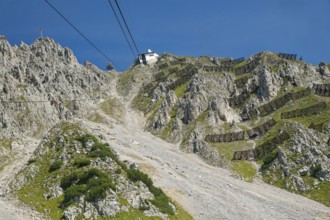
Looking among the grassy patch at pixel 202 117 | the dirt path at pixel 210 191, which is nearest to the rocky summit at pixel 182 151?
the dirt path at pixel 210 191

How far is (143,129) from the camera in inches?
6703

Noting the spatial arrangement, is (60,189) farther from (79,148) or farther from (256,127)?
(256,127)

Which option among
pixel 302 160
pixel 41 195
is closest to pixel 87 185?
pixel 41 195

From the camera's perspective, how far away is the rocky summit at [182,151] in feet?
190

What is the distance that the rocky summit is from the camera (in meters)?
57.9

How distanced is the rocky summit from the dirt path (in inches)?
10.5

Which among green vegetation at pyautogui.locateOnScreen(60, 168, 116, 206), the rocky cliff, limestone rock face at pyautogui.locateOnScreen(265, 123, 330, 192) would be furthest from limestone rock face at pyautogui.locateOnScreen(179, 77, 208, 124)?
green vegetation at pyautogui.locateOnScreen(60, 168, 116, 206)

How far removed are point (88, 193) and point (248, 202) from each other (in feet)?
→ 121

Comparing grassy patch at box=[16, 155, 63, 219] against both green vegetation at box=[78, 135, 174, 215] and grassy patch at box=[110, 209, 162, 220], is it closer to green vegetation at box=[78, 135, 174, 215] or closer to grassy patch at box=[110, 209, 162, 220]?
green vegetation at box=[78, 135, 174, 215]

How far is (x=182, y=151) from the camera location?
132500 millimetres

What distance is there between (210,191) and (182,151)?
49.1m

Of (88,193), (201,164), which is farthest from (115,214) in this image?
(201,164)

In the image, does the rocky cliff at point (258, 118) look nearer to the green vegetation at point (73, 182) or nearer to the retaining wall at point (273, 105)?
the retaining wall at point (273, 105)

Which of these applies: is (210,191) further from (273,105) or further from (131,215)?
(273,105)
